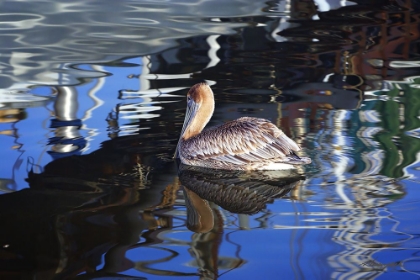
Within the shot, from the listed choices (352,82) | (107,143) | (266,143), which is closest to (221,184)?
(266,143)

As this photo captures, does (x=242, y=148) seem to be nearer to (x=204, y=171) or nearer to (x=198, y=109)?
(x=204, y=171)

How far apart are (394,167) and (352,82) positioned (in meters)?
2.63

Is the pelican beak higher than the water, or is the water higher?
the pelican beak

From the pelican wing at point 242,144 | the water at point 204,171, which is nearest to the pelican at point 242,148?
the pelican wing at point 242,144

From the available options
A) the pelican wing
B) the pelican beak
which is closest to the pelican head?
the pelican beak

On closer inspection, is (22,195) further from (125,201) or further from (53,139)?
(53,139)

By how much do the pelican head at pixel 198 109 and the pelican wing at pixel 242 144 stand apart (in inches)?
8.1

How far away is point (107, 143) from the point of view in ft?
19.1

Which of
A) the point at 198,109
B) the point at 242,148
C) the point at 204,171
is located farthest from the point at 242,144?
the point at 198,109

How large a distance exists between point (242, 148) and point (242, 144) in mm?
30

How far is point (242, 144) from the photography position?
542cm

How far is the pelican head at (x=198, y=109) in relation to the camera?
5.82 meters

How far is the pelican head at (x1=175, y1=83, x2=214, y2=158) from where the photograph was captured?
5.82m

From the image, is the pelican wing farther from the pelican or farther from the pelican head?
the pelican head
